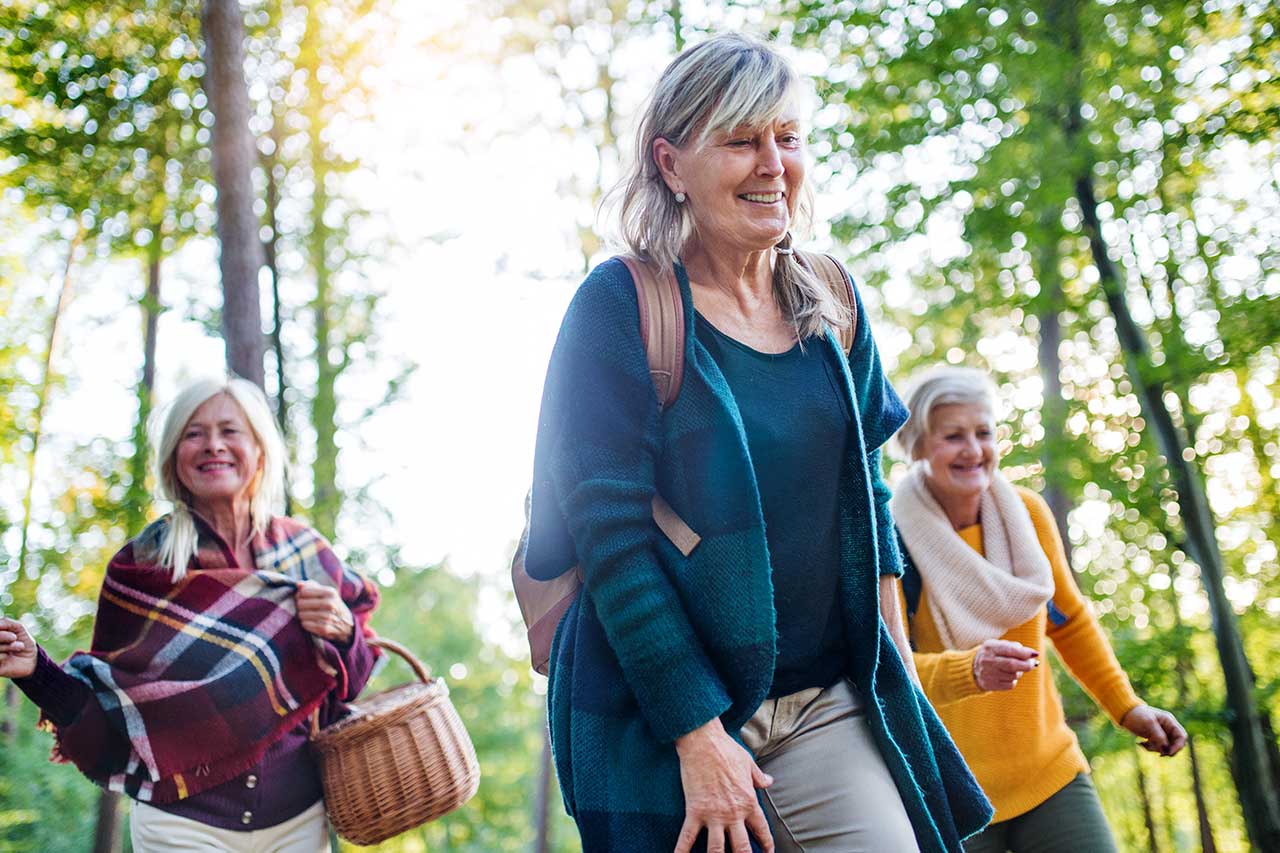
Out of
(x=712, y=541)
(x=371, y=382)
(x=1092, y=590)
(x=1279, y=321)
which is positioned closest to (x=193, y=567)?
(x=712, y=541)

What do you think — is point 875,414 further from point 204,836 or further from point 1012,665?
point 204,836

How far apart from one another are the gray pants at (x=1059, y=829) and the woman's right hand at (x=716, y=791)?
6.05 feet

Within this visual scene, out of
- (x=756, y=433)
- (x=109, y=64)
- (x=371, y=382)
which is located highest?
(x=109, y=64)

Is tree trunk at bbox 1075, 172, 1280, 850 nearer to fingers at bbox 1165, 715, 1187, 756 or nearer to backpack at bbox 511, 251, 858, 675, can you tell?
fingers at bbox 1165, 715, 1187, 756

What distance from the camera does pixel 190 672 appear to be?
12.5 feet

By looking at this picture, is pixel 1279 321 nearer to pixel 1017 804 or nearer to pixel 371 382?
pixel 1017 804

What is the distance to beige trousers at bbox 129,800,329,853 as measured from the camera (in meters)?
3.60

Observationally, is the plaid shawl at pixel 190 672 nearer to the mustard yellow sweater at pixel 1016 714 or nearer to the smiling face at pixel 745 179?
the mustard yellow sweater at pixel 1016 714

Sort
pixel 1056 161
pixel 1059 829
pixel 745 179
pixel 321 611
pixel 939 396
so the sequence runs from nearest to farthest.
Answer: pixel 745 179
pixel 1059 829
pixel 321 611
pixel 939 396
pixel 1056 161

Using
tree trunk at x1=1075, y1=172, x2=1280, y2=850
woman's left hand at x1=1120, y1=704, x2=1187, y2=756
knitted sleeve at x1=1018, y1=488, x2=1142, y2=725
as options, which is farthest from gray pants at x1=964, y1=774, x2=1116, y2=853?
tree trunk at x1=1075, y1=172, x2=1280, y2=850

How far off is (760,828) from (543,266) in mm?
12110

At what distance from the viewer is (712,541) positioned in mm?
2139

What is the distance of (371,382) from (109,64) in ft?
15.0

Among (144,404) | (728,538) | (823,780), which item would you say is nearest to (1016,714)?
(823,780)
